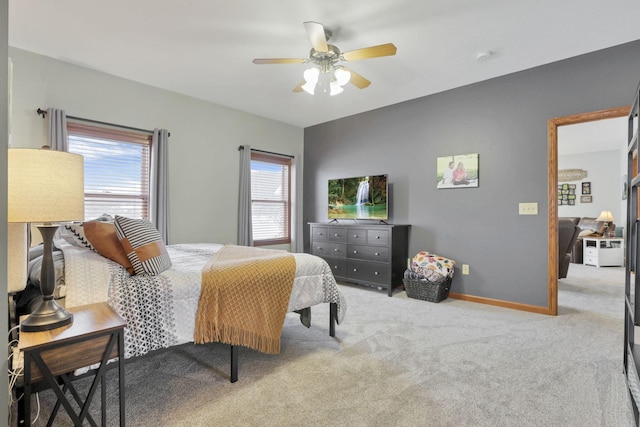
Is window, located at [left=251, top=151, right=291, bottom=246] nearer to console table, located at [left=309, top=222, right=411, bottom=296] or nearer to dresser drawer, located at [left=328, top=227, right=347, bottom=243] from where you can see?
console table, located at [left=309, top=222, right=411, bottom=296]

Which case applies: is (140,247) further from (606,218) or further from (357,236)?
(606,218)

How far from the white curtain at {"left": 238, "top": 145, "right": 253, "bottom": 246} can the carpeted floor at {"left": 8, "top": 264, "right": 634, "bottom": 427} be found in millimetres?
1905

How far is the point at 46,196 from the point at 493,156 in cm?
398

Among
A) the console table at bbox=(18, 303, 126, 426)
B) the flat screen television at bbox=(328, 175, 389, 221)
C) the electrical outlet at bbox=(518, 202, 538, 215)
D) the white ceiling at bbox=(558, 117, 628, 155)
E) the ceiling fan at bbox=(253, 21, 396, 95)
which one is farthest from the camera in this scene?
the white ceiling at bbox=(558, 117, 628, 155)

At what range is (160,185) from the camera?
375cm

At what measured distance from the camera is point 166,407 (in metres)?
1.66

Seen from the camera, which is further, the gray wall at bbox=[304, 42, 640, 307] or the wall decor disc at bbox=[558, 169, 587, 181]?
the wall decor disc at bbox=[558, 169, 587, 181]

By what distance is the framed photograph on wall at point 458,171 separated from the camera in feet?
12.5

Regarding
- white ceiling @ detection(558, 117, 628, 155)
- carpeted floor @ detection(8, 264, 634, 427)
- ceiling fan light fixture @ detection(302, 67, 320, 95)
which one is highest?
white ceiling @ detection(558, 117, 628, 155)

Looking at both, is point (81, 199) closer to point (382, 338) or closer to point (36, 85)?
point (382, 338)

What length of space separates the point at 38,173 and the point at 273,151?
4072mm

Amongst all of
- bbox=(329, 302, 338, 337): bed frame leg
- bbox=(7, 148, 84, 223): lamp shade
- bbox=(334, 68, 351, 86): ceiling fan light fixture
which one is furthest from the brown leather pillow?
bbox=(334, 68, 351, 86): ceiling fan light fixture

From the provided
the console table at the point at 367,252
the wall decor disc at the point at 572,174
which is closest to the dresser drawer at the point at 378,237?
the console table at the point at 367,252

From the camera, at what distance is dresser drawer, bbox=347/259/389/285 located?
13.4 feet
